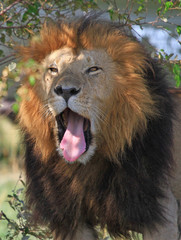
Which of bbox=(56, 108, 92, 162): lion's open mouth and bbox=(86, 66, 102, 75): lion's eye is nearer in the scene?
bbox=(56, 108, 92, 162): lion's open mouth

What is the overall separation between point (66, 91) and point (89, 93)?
0.17 m

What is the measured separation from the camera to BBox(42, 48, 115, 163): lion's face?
2.89 metres

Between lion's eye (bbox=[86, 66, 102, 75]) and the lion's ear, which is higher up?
the lion's ear

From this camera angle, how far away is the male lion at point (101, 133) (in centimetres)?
303

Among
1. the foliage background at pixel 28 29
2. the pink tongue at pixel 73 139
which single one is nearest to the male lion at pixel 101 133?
the pink tongue at pixel 73 139

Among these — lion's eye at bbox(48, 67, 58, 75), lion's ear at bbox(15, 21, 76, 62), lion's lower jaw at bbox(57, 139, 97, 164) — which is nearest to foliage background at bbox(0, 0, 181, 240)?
lion's ear at bbox(15, 21, 76, 62)

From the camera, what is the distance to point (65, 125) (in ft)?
10.2

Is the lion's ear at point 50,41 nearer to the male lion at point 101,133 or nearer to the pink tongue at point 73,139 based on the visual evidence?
the male lion at point 101,133

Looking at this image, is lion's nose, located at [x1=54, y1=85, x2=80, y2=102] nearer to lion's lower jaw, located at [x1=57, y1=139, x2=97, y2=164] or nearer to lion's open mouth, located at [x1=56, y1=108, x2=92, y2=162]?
lion's open mouth, located at [x1=56, y1=108, x2=92, y2=162]

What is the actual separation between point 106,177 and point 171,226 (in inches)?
20.5

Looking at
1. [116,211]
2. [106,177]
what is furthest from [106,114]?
[116,211]

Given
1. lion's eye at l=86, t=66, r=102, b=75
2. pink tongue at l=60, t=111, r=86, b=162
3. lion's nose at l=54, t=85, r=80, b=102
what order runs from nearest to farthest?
lion's nose at l=54, t=85, r=80, b=102 → pink tongue at l=60, t=111, r=86, b=162 → lion's eye at l=86, t=66, r=102, b=75

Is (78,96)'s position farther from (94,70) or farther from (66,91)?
(94,70)

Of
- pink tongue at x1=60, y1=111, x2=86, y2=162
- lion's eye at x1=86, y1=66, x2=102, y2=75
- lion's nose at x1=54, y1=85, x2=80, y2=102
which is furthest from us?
lion's eye at x1=86, y1=66, x2=102, y2=75
